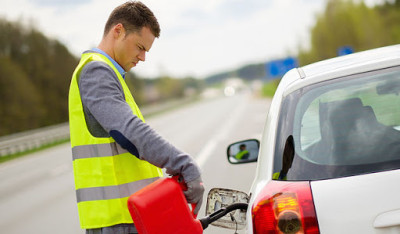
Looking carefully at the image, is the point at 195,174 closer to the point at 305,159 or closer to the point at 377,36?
the point at 305,159

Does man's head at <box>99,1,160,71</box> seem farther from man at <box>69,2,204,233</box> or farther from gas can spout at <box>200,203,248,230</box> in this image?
gas can spout at <box>200,203,248,230</box>

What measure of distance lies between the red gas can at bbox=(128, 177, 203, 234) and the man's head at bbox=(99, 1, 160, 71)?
1.99 feet

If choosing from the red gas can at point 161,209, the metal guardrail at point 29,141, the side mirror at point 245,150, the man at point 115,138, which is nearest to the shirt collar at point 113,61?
the man at point 115,138

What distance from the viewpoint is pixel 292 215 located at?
224 centimetres

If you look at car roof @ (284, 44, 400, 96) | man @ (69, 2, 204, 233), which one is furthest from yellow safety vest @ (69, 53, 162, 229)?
car roof @ (284, 44, 400, 96)

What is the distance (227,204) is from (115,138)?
85 cm

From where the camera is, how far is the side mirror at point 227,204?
109 inches

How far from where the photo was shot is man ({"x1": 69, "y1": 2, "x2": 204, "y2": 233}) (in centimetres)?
217

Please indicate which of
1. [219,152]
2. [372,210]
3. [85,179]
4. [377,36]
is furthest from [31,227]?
[377,36]

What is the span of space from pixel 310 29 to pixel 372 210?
60.7 metres

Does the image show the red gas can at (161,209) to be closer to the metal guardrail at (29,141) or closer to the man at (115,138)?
the man at (115,138)

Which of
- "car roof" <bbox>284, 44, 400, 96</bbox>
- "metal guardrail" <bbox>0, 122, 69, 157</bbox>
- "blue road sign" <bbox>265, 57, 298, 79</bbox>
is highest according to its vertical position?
"blue road sign" <bbox>265, 57, 298, 79</bbox>

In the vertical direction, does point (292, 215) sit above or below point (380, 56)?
below

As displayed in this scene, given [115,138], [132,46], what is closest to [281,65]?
[132,46]
